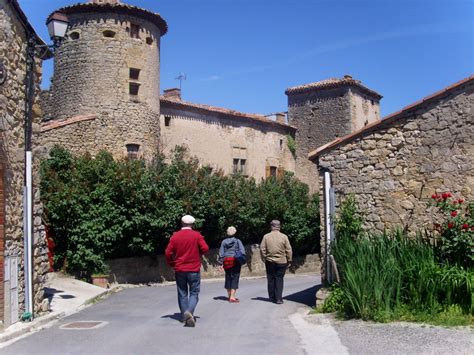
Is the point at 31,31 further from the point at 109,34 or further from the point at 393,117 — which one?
the point at 109,34

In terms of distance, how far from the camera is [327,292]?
1105 cm

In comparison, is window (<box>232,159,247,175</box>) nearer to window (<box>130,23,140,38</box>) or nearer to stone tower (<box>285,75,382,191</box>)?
stone tower (<box>285,75,382,191</box>)

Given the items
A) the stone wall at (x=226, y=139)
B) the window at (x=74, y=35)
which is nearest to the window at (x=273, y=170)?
the stone wall at (x=226, y=139)

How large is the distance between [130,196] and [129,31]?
1039 centimetres

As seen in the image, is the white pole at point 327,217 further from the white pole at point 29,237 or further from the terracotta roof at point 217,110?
the terracotta roof at point 217,110

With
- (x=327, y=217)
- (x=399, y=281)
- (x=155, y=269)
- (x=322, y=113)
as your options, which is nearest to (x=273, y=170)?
(x=322, y=113)

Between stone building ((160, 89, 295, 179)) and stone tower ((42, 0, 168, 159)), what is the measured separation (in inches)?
96.4

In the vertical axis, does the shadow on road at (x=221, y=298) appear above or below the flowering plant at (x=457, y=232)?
below

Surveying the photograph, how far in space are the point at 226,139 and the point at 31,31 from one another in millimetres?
22248

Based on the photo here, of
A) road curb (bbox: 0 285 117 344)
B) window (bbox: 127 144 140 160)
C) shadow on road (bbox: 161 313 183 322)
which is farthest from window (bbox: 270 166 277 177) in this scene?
shadow on road (bbox: 161 313 183 322)

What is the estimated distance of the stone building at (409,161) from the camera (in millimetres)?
10305

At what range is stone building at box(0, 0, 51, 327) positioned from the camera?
354 inches

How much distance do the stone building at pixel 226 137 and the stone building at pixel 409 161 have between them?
1479 centimetres

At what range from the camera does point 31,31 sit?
1042cm
